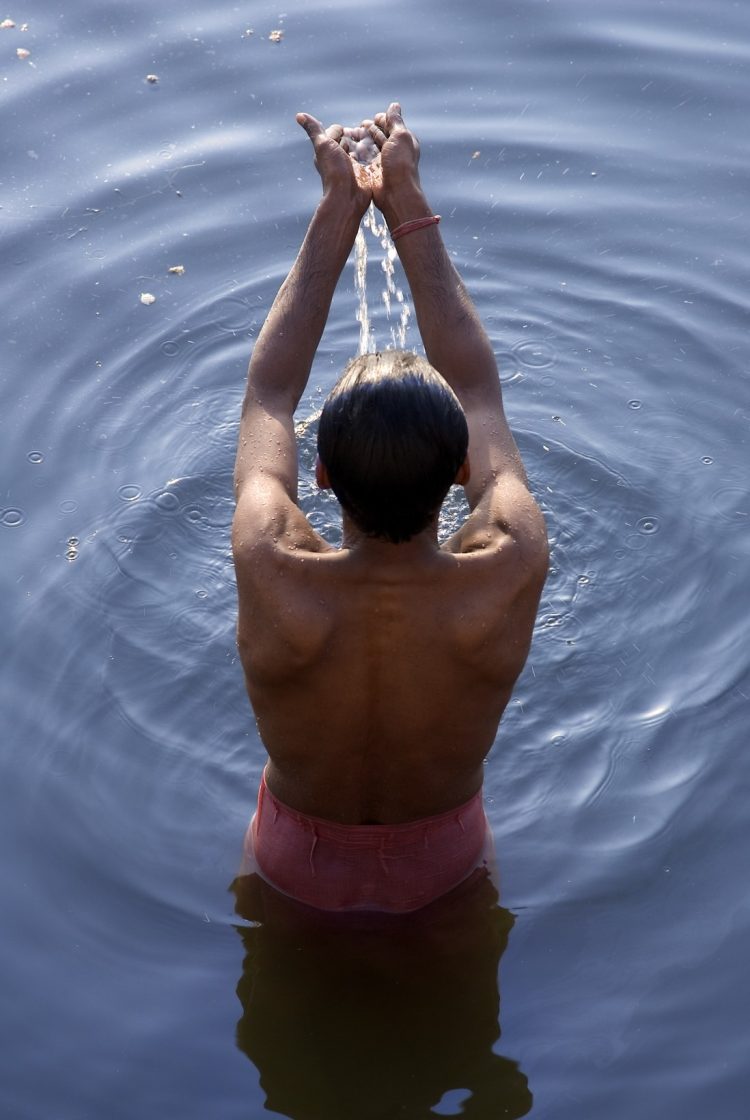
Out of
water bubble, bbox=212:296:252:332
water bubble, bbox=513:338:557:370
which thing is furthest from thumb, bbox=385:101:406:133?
water bubble, bbox=212:296:252:332

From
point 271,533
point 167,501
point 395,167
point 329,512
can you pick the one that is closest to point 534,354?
point 329,512

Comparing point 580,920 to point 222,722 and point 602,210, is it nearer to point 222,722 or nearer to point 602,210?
point 222,722

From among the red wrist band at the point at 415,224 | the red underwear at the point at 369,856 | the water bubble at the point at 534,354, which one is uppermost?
the red wrist band at the point at 415,224

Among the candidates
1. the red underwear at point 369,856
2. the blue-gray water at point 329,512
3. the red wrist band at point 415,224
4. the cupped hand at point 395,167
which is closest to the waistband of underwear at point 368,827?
the red underwear at point 369,856

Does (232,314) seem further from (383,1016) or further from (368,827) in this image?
(383,1016)

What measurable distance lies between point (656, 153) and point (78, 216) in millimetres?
2899

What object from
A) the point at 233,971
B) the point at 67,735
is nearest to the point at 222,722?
the point at 67,735

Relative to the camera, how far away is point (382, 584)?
10.3 feet

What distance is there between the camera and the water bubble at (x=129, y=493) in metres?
5.50

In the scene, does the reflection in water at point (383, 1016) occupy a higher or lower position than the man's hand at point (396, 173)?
lower

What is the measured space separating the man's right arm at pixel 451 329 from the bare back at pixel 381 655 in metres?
0.26

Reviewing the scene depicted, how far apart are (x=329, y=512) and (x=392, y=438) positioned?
254 centimetres

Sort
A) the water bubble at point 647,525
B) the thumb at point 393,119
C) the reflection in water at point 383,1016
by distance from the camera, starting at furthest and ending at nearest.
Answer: the water bubble at point 647,525 < the thumb at point 393,119 < the reflection in water at point 383,1016

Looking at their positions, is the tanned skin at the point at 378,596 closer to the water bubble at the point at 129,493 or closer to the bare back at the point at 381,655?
the bare back at the point at 381,655
